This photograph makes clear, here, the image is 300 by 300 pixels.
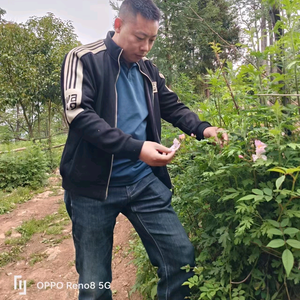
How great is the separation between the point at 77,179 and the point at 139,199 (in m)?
0.38

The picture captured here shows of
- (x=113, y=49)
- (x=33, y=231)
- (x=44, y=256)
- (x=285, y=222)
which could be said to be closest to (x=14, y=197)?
(x=33, y=231)

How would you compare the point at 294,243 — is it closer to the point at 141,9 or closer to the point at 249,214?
the point at 249,214

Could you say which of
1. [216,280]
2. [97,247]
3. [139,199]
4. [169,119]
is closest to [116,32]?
[169,119]

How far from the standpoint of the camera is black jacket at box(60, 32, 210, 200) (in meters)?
1.51

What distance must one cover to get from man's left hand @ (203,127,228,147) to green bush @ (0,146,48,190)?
596 cm

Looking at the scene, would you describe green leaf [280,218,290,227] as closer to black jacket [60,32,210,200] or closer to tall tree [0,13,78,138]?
black jacket [60,32,210,200]

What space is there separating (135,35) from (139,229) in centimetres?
113

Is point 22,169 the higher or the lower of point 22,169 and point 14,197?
the higher

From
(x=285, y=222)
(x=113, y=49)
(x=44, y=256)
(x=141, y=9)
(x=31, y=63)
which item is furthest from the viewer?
(x=31, y=63)

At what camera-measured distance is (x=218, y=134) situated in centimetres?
156

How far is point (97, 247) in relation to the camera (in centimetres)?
173

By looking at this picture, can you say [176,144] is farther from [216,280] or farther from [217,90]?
[216,280]

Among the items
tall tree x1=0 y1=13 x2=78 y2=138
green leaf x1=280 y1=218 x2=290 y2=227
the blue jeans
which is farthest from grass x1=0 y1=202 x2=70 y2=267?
tall tree x1=0 y1=13 x2=78 y2=138

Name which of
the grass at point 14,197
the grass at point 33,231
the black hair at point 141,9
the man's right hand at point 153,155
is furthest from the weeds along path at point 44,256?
the black hair at point 141,9
